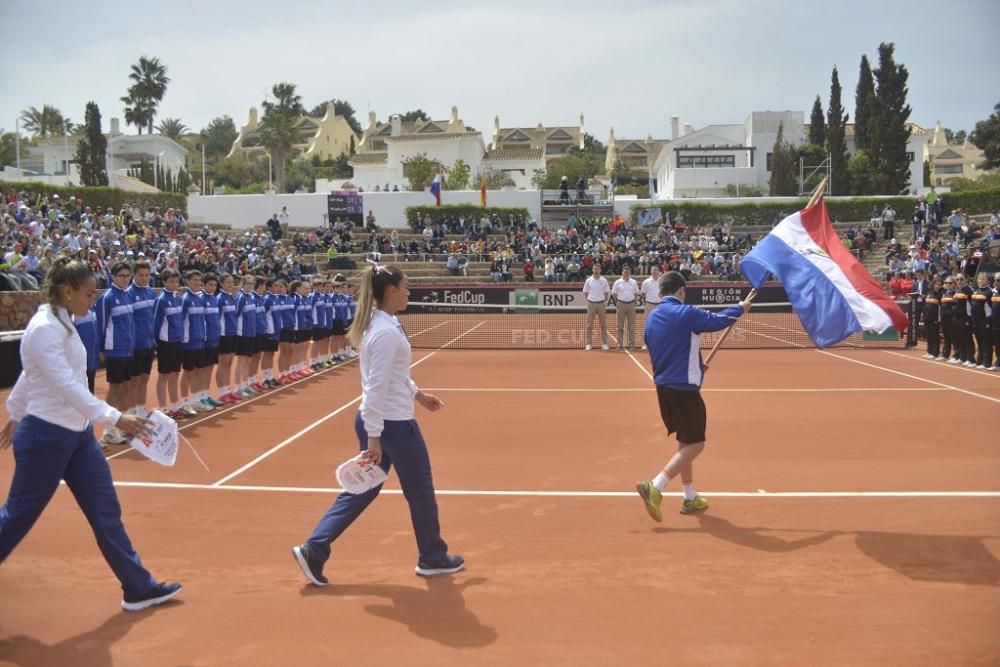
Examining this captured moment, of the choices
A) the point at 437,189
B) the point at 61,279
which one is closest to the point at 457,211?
the point at 437,189

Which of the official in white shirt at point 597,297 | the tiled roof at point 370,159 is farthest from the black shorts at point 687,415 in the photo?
the tiled roof at point 370,159

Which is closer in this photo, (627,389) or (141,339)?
(141,339)

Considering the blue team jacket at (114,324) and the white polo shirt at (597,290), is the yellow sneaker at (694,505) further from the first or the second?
the white polo shirt at (597,290)

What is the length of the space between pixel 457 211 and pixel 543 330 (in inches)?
1095

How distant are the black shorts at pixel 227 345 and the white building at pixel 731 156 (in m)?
54.0

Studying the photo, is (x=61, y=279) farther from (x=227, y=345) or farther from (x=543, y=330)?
(x=543, y=330)

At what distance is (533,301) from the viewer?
30.5m

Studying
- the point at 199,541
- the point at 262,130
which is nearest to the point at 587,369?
the point at 199,541

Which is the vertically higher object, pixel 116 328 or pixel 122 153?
pixel 122 153

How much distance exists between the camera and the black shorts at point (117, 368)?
1038cm

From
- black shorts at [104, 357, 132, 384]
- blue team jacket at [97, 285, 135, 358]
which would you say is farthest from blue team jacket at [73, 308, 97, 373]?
black shorts at [104, 357, 132, 384]

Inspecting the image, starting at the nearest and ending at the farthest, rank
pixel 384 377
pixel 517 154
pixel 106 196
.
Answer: pixel 384 377, pixel 106 196, pixel 517 154

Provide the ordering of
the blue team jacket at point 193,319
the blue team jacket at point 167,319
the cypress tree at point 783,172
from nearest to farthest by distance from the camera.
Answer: the blue team jacket at point 167,319 < the blue team jacket at point 193,319 < the cypress tree at point 783,172

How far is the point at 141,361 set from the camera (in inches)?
432
